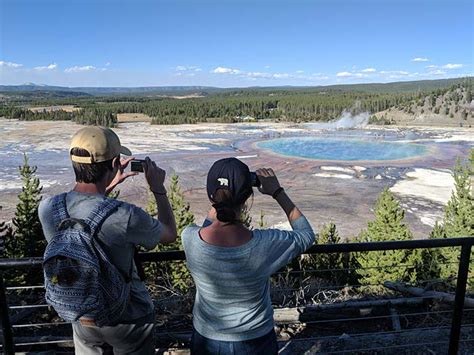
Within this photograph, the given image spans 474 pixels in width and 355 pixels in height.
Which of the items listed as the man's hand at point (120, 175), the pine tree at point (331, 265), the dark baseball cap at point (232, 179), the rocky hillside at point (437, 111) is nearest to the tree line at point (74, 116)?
the rocky hillside at point (437, 111)

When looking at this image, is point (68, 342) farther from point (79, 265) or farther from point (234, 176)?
point (234, 176)

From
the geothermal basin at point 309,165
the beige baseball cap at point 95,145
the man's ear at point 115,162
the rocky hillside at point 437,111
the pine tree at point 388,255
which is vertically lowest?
the geothermal basin at point 309,165

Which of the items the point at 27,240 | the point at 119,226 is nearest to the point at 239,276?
the point at 119,226

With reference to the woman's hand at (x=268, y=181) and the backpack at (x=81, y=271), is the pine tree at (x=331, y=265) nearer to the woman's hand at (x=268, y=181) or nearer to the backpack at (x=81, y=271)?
the woman's hand at (x=268, y=181)

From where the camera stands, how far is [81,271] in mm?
1671

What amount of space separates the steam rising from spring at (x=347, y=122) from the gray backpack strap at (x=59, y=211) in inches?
2610

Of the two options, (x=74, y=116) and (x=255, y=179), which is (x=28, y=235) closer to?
(x=255, y=179)

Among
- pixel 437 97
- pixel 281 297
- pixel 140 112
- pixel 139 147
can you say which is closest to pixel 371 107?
pixel 437 97

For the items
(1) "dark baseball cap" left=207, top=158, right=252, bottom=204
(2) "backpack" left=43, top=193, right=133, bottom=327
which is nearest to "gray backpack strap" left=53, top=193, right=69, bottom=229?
(2) "backpack" left=43, top=193, right=133, bottom=327

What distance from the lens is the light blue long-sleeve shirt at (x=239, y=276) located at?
1.72 metres

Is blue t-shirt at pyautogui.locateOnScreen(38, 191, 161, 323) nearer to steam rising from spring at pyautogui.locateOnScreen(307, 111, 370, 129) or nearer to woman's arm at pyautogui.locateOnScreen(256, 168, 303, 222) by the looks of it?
woman's arm at pyautogui.locateOnScreen(256, 168, 303, 222)

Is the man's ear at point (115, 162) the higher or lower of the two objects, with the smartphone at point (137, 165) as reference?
higher

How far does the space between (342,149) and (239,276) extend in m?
41.3

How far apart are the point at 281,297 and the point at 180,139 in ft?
140
